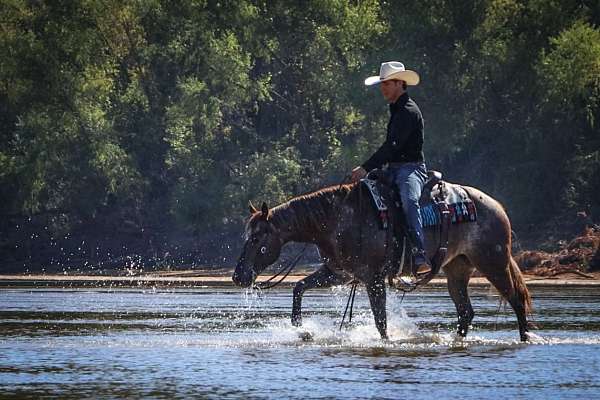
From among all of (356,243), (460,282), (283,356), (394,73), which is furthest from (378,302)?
(394,73)

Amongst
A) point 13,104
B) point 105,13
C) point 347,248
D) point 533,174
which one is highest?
point 105,13

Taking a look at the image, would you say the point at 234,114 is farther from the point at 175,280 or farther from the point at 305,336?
the point at 305,336

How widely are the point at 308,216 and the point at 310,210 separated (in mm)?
77

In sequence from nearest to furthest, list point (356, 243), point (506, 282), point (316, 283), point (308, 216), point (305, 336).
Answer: point (356, 243), point (308, 216), point (305, 336), point (316, 283), point (506, 282)

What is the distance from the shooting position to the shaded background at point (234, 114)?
45.2 metres

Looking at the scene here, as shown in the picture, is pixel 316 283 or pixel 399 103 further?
pixel 316 283

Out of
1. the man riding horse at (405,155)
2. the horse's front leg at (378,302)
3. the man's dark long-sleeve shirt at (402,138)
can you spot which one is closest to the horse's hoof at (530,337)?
the man riding horse at (405,155)

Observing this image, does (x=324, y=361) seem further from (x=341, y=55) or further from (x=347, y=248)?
(x=341, y=55)

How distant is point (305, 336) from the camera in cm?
1628

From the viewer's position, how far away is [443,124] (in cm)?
4619

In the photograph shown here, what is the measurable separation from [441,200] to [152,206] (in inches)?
1387

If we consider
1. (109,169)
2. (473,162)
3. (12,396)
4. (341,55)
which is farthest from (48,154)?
(12,396)

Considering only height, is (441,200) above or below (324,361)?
above

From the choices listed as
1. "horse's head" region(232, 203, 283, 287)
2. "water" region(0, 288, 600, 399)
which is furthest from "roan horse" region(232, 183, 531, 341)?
"water" region(0, 288, 600, 399)
